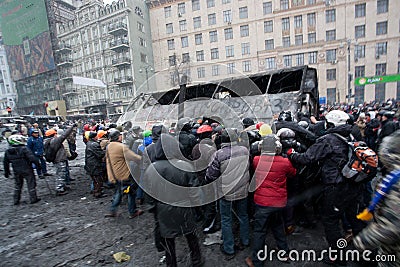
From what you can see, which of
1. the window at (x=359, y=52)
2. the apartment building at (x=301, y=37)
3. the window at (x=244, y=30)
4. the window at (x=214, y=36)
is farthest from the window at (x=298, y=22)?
the window at (x=214, y=36)

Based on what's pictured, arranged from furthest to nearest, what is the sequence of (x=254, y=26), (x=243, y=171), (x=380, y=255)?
1. (x=254, y=26)
2. (x=243, y=171)
3. (x=380, y=255)

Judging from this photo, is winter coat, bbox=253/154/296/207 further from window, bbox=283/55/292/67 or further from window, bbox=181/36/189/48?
window, bbox=181/36/189/48

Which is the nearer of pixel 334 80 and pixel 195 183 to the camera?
pixel 195 183

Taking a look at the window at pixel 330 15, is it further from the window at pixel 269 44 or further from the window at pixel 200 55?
the window at pixel 200 55

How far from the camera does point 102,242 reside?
11.1ft

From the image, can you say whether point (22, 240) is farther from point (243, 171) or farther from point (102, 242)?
point (243, 171)

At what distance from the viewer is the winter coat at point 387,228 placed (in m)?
1.30

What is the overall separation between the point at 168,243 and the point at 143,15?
42641mm

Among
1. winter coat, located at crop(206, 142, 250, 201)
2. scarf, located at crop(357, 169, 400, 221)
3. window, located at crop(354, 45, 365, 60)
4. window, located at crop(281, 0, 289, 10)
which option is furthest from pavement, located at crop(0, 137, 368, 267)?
window, located at crop(281, 0, 289, 10)

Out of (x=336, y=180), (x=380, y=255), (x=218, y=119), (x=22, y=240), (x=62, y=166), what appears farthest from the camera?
(x=218, y=119)

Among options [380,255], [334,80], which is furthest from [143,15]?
[380,255]

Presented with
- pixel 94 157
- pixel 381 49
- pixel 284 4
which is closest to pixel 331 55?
pixel 381 49

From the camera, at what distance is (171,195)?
7.47 ft

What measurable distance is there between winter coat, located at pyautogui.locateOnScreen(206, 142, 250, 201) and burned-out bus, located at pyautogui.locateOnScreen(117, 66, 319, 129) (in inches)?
139
